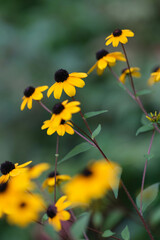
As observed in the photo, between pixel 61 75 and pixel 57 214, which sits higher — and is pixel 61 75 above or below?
above

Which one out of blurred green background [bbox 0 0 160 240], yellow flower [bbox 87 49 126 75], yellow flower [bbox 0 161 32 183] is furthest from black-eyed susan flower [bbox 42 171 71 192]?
blurred green background [bbox 0 0 160 240]

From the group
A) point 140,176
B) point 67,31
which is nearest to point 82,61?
point 67,31

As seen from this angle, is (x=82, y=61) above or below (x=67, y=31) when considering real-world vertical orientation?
below

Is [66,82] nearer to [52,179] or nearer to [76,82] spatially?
[76,82]

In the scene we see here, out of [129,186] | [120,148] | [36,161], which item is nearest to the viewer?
[129,186]

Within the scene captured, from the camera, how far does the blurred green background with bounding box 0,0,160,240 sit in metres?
1.94

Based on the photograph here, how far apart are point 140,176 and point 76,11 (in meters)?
1.87

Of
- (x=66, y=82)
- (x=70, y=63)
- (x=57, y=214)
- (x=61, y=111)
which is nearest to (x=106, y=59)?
(x=66, y=82)

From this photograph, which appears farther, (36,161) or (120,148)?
(36,161)

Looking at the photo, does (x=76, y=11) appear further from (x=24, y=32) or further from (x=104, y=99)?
(x=104, y=99)

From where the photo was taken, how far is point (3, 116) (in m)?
2.51

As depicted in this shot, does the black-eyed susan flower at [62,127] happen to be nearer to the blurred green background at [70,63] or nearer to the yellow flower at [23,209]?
the yellow flower at [23,209]

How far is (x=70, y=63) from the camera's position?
→ 2.45 m

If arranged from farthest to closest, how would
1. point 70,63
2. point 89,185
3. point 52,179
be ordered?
1. point 70,63
2. point 52,179
3. point 89,185
